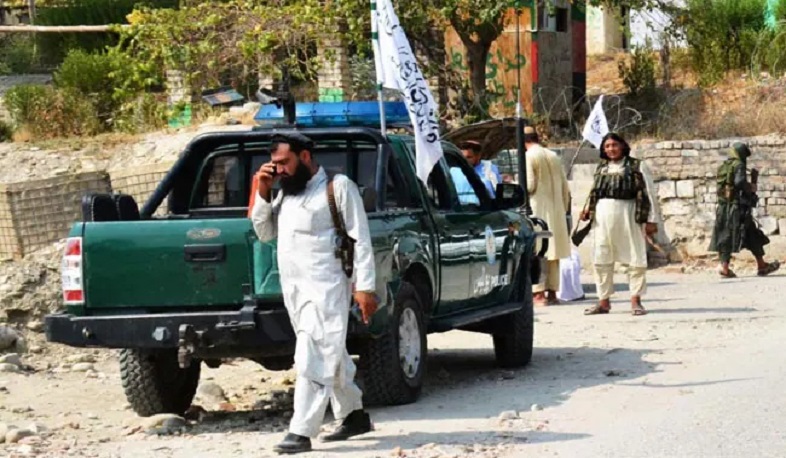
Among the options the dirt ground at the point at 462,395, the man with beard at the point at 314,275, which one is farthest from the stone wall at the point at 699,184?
the man with beard at the point at 314,275

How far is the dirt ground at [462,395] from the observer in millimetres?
9281

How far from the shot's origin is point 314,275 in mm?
8891

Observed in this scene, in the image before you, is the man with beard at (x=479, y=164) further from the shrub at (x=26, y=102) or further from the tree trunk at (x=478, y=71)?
the shrub at (x=26, y=102)

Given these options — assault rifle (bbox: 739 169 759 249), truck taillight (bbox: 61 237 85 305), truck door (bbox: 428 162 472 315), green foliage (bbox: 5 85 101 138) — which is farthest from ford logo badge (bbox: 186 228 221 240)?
green foliage (bbox: 5 85 101 138)

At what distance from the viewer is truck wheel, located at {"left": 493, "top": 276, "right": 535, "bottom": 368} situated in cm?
1260

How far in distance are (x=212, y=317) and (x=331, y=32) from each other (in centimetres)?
1742

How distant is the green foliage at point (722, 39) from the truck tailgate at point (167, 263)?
77.3 feet

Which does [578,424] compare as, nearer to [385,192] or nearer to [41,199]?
[385,192]

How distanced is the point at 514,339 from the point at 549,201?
18.7 ft

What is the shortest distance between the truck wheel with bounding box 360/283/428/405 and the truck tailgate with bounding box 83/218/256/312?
89 cm

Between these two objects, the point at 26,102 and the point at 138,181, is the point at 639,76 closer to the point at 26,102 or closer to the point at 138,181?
the point at 26,102

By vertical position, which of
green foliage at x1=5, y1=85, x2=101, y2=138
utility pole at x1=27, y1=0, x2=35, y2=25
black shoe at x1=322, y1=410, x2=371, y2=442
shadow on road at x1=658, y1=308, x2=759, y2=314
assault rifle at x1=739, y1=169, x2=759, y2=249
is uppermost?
utility pole at x1=27, y1=0, x2=35, y2=25

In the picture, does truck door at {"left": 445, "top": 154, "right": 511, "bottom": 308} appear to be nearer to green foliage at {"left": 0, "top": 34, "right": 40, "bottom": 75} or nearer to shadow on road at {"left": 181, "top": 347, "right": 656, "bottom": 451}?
shadow on road at {"left": 181, "top": 347, "right": 656, "bottom": 451}

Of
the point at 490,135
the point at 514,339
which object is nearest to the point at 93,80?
the point at 490,135
